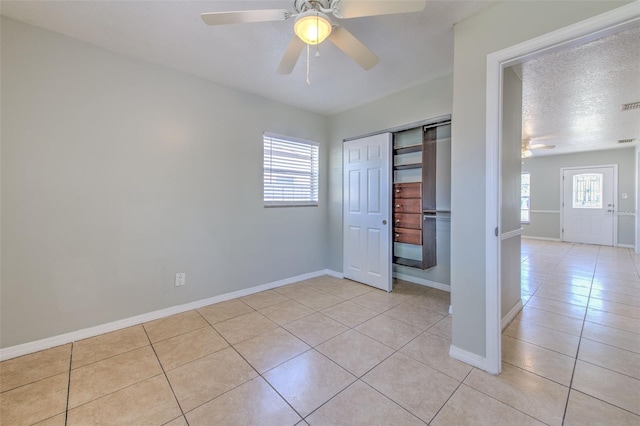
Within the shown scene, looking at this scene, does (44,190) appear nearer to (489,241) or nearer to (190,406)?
(190,406)

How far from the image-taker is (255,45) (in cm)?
227

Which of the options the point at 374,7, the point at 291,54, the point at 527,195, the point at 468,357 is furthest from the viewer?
the point at 527,195

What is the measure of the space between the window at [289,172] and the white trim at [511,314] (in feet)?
8.96

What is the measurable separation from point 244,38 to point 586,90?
12.8ft

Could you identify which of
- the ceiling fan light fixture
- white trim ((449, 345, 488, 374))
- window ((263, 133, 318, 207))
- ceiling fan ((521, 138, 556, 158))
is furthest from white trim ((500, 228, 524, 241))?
ceiling fan ((521, 138, 556, 158))

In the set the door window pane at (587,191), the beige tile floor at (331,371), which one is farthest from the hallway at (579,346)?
the door window pane at (587,191)

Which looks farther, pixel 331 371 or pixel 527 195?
pixel 527 195

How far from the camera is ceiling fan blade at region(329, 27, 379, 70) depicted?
5.25ft

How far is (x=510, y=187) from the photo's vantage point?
2.47 meters

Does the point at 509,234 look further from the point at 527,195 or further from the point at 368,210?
the point at 527,195

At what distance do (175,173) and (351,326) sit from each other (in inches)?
95.4

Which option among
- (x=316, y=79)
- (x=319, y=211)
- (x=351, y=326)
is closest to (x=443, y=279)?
(x=351, y=326)

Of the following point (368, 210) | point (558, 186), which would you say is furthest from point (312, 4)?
point (558, 186)

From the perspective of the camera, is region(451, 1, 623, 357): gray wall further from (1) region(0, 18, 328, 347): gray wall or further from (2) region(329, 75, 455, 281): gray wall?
(1) region(0, 18, 328, 347): gray wall
